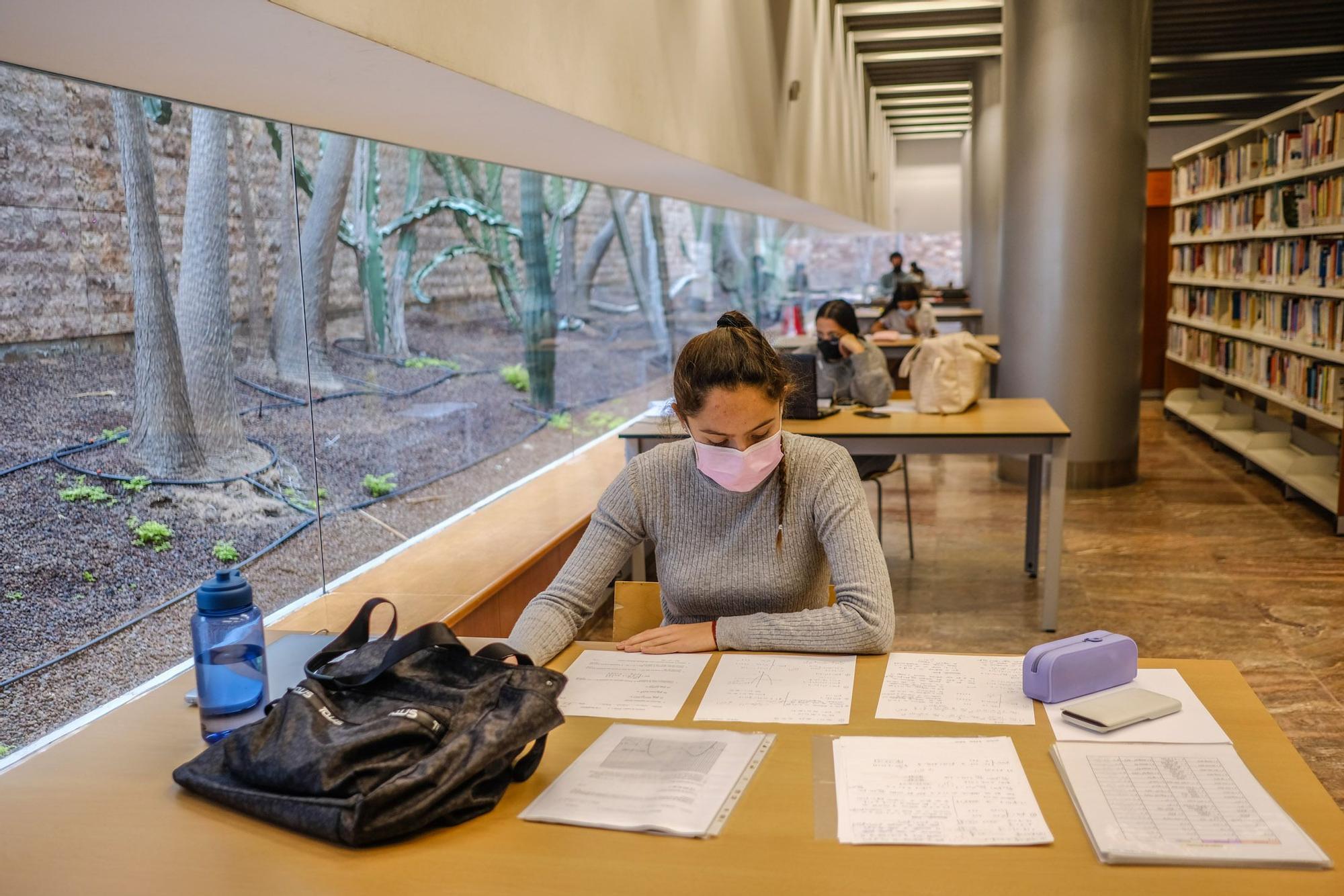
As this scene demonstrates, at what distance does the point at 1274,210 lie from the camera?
6.63 meters

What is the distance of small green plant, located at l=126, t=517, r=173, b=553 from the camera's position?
2.46m

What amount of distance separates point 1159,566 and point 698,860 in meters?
4.37

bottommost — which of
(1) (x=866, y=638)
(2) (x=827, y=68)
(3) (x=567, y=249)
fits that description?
(1) (x=866, y=638)

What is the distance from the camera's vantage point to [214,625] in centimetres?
166

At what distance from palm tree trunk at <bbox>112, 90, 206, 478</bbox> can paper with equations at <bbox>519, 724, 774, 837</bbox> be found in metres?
1.48

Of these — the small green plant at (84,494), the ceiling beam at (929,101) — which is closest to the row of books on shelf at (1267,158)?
the small green plant at (84,494)

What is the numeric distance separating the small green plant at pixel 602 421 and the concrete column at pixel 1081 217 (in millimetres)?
2480

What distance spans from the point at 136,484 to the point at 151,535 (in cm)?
12

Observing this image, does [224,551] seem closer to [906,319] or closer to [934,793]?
[934,793]

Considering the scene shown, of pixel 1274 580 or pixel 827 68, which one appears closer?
pixel 1274 580

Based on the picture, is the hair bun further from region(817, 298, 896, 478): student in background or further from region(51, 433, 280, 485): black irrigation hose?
region(817, 298, 896, 478): student in background

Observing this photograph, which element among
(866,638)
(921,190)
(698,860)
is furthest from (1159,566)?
(921,190)

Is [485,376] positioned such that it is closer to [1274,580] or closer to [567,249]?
[567,249]

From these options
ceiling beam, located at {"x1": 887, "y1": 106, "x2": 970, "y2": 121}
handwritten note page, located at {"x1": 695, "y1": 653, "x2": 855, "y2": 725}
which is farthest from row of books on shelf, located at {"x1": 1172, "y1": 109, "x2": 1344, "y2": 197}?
ceiling beam, located at {"x1": 887, "y1": 106, "x2": 970, "y2": 121}
